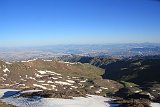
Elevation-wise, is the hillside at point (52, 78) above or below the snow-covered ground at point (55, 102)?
below

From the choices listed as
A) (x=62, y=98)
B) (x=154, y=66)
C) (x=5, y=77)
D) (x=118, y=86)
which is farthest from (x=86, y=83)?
(x=62, y=98)

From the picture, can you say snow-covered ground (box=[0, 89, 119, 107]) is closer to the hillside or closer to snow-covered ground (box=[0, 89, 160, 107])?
snow-covered ground (box=[0, 89, 160, 107])

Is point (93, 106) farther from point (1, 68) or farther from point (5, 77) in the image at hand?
point (1, 68)

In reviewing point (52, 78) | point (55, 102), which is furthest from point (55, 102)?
point (52, 78)

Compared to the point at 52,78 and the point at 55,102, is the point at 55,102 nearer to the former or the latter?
the point at 55,102

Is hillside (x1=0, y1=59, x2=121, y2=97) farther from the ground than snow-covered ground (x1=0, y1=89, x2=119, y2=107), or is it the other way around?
snow-covered ground (x1=0, y1=89, x2=119, y2=107)

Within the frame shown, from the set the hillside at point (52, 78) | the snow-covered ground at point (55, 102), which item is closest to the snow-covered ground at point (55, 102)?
the snow-covered ground at point (55, 102)

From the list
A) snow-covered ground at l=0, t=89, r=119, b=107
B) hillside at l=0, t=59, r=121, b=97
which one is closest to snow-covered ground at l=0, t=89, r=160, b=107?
snow-covered ground at l=0, t=89, r=119, b=107

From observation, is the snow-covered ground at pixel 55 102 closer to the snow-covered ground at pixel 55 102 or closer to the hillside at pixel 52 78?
the snow-covered ground at pixel 55 102

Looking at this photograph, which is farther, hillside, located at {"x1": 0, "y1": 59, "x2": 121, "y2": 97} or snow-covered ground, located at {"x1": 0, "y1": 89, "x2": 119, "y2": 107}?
hillside, located at {"x1": 0, "y1": 59, "x2": 121, "y2": 97}

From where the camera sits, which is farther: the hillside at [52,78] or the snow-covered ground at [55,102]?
the hillside at [52,78]

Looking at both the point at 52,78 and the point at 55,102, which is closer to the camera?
the point at 55,102
